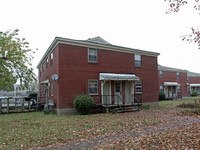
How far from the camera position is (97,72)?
15586 mm

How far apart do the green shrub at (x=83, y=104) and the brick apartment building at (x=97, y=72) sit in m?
0.90

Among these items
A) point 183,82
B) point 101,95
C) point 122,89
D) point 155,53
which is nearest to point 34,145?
point 101,95

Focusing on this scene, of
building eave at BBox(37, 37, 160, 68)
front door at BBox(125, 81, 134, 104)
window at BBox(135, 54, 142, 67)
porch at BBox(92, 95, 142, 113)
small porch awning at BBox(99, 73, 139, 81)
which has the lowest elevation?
porch at BBox(92, 95, 142, 113)

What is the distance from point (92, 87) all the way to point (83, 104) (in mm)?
2524

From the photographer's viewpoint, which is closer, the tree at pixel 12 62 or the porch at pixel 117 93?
the tree at pixel 12 62

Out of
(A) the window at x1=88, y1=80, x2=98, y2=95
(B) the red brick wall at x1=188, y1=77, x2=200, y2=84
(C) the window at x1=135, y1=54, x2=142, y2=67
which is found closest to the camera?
(A) the window at x1=88, y1=80, x2=98, y2=95

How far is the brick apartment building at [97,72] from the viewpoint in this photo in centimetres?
1391

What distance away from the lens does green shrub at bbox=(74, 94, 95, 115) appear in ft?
42.9

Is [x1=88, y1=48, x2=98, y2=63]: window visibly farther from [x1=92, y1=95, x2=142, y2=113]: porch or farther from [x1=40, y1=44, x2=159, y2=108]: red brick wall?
[x1=92, y1=95, x2=142, y2=113]: porch

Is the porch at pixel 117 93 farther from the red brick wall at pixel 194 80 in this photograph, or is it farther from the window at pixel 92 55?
the red brick wall at pixel 194 80

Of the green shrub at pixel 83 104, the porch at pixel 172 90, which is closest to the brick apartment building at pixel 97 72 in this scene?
the green shrub at pixel 83 104

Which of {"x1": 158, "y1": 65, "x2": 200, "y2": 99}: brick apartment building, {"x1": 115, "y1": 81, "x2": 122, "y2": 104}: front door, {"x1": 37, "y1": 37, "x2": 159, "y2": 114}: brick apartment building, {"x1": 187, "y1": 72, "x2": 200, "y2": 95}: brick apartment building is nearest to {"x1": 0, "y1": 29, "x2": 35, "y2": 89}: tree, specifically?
{"x1": 37, "y1": 37, "x2": 159, "y2": 114}: brick apartment building

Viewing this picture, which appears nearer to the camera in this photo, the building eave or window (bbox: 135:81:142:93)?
the building eave

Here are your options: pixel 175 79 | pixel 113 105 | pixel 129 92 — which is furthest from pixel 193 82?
pixel 113 105
